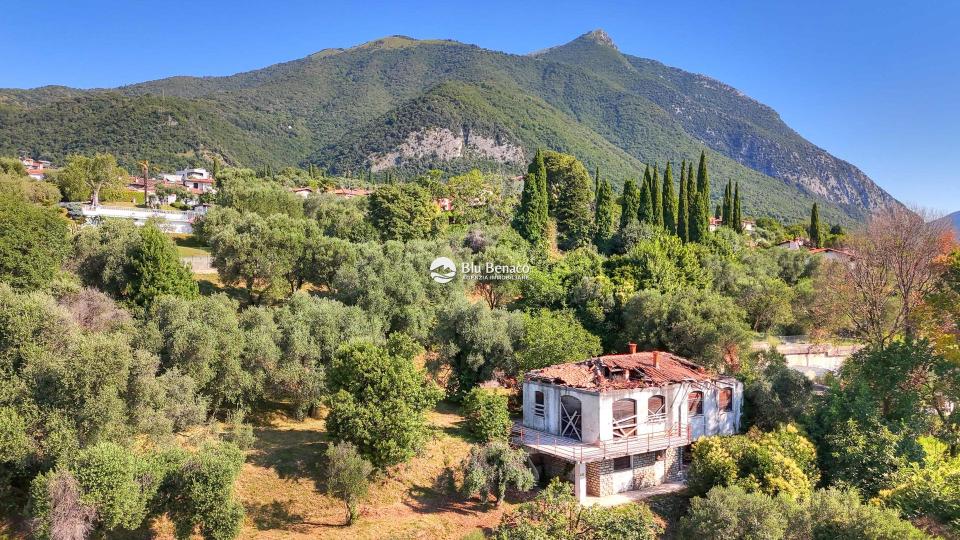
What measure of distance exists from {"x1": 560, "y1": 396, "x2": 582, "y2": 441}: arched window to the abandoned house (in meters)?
0.04

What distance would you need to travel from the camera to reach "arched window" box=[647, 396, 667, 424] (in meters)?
26.8

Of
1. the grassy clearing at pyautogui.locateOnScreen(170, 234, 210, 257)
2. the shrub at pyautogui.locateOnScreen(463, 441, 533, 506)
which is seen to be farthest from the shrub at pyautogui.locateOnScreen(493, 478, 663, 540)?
the grassy clearing at pyautogui.locateOnScreen(170, 234, 210, 257)

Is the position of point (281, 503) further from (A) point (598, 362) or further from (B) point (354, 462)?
(A) point (598, 362)

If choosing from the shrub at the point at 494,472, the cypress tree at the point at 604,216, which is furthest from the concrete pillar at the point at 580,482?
the cypress tree at the point at 604,216

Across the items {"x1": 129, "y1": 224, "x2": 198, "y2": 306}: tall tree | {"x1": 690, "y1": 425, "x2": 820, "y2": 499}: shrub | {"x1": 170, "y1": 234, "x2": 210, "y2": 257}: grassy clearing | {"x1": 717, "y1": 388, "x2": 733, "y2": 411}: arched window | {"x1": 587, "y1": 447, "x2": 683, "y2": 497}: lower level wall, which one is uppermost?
{"x1": 170, "y1": 234, "x2": 210, "y2": 257}: grassy clearing

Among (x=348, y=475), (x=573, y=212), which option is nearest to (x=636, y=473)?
(x=348, y=475)

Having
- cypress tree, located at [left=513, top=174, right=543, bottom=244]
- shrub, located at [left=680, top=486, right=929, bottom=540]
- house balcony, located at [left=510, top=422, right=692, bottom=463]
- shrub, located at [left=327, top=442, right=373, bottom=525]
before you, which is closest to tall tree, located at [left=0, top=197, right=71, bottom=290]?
shrub, located at [left=327, top=442, right=373, bottom=525]

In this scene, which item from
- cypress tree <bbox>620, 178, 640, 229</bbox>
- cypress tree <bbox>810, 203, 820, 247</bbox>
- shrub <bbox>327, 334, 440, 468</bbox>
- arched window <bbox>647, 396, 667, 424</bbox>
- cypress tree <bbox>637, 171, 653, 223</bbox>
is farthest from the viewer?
cypress tree <bbox>810, 203, 820, 247</bbox>

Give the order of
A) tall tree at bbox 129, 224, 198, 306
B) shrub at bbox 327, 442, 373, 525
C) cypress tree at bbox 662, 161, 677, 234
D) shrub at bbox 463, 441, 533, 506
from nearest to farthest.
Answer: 1. shrub at bbox 327, 442, 373, 525
2. shrub at bbox 463, 441, 533, 506
3. tall tree at bbox 129, 224, 198, 306
4. cypress tree at bbox 662, 161, 677, 234

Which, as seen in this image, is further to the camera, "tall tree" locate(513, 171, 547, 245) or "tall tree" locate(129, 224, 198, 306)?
"tall tree" locate(513, 171, 547, 245)

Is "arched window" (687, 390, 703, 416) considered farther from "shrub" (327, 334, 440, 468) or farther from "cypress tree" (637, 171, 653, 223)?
"cypress tree" (637, 171, 653, 223)

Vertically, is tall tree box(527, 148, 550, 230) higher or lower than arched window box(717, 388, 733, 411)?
higher

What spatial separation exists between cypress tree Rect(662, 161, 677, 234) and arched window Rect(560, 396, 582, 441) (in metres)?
39.0

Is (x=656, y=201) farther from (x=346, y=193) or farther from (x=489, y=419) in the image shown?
(x=346, y=193)
